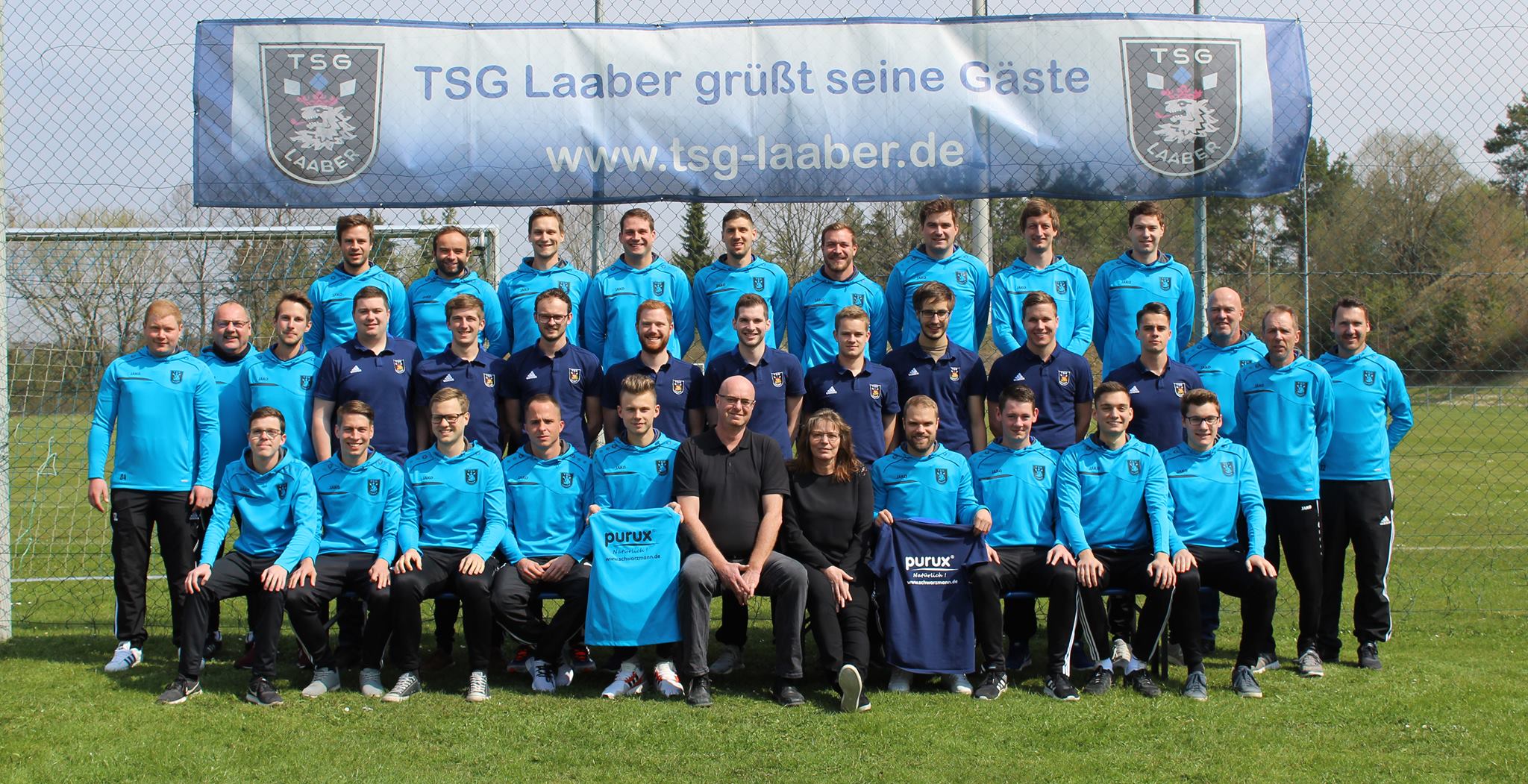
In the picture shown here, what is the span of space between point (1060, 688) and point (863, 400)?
1645 mm

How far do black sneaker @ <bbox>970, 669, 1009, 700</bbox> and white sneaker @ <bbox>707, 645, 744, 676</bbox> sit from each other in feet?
3.94

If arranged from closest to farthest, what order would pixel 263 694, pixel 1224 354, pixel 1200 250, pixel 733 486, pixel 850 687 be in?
pixel 850 687 → pixel 263 694 → pixel 733 486 → pixel 1224 354 → pixel 1200 250

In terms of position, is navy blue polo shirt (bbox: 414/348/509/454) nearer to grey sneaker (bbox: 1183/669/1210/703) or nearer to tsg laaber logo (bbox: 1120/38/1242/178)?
grey sneaker (bbox: 1183/669/1210/703)

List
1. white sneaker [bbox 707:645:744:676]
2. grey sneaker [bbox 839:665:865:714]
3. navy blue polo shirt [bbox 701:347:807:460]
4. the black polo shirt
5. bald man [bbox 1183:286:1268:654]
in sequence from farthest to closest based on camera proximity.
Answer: bald man [bbox 1183:286:1268:654], navy blue polo shirt [bbox 701:347:807:460], white sneaker [bbox 707:645:744:676], the black polo shirt, grey sneaker [bbox 839:665:865:714]

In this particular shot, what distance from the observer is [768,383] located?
18.9 ft

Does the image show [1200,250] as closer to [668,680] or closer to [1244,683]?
[1244,683]

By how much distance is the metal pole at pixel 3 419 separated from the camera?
19.8 feet

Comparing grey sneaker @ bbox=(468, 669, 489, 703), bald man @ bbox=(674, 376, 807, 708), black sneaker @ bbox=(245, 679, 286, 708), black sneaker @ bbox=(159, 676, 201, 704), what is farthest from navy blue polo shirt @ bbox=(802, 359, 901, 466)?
black sneaker @ bbox=(159, 676, 201, 704)

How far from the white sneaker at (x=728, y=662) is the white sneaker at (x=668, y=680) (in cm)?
39

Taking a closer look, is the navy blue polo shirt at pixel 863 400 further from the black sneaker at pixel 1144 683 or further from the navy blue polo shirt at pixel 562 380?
the black sneaker at pixel 1144 683

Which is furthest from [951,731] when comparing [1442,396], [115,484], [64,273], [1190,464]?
[1442,396]

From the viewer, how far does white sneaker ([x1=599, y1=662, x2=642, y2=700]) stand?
17.0 feet

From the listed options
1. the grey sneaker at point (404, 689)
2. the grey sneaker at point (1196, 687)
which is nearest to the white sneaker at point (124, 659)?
the grey sneaker at point (404, 689)

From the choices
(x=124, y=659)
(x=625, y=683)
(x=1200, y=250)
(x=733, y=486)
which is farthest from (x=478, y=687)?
(x=1200, y=250)
